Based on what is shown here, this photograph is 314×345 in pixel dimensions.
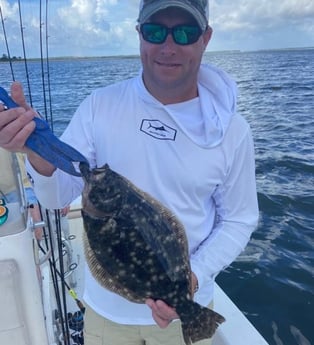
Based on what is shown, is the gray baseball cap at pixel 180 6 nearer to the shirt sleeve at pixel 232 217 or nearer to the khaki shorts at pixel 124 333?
the shirt sleeve at pixel 232 217

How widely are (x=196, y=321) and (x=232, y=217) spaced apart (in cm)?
55

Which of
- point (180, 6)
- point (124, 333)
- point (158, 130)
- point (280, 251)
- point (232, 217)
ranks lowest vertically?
point (280, 251)

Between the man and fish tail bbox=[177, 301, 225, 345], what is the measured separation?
68 mm

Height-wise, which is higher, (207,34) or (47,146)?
(207,34)

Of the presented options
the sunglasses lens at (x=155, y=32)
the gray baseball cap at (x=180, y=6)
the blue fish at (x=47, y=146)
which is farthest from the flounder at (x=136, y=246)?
the gray baseball cap at (x=180, y=6)

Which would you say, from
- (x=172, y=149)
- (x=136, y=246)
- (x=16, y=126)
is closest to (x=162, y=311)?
(x=136, y=246)

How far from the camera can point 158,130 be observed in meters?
2.00

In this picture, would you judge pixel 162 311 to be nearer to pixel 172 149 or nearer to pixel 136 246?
pixel 136 246

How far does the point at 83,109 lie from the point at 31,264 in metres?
0.77

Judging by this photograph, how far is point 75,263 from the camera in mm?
3842

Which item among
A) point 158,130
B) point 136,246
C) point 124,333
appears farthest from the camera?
point 124,333

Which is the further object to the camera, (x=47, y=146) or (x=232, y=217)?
(x=232, y=217)

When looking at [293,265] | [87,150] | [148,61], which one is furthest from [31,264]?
[293,265]

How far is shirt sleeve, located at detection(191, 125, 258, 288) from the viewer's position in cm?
204
